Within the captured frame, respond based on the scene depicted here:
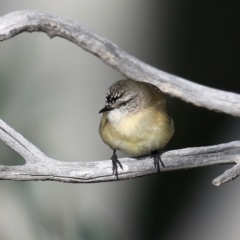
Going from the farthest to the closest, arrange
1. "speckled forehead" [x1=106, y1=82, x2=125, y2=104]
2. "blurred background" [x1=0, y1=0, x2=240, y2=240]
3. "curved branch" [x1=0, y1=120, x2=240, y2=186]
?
"blurred background" [x1=0, y1=0, x2=240, y2=240] → "speckled forehead" [x1=106, y1=82, x2=125, y2=104] → "curved branch" [x1=0, y1=120, x2=240, y2=186]

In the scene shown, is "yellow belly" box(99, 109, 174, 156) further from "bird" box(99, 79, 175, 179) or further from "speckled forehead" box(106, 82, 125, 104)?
"speckled forehead" box(106, 82, 125, 104)

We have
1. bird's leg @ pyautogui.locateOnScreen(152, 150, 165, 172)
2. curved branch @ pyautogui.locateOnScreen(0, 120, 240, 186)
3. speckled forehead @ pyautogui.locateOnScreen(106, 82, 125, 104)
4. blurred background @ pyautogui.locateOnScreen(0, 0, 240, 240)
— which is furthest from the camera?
blurred background @ pyautogui.locateOnScreen(0, 0, 240, 240)

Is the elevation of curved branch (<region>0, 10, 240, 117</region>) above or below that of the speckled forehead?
above

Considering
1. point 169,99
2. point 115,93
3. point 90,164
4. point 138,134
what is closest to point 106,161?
point 90,164

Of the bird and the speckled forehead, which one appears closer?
the bird

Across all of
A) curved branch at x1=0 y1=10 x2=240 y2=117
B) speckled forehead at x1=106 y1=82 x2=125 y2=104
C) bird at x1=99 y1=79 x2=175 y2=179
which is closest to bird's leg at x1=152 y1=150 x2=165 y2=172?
bird at x1=99 y1=79 x2=175 y2=179

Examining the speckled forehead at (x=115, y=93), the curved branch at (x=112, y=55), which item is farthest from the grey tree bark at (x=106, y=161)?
the speckled forehead at (x=115, y=93)

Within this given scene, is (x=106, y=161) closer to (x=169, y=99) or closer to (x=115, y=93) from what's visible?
(x=115, y=93)
